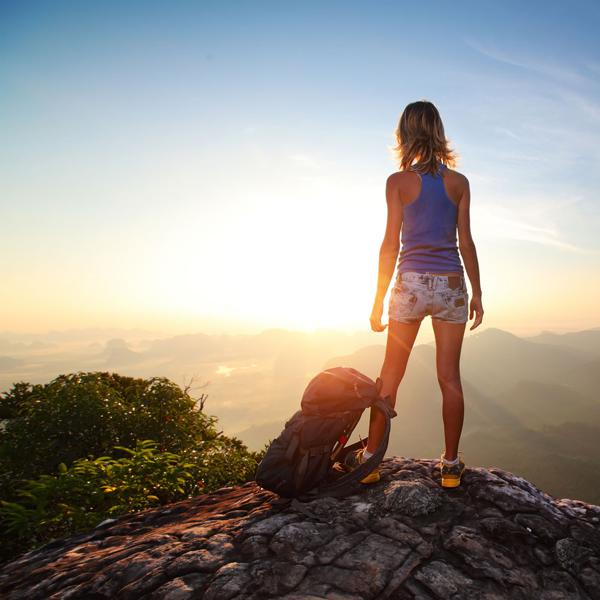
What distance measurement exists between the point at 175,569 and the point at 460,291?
346cm

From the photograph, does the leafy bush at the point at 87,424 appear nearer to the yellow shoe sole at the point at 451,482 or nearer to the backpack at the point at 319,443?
the backpack at the point at 319,443

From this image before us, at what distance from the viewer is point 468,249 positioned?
414 centimetres

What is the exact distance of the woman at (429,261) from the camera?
395 centimetres

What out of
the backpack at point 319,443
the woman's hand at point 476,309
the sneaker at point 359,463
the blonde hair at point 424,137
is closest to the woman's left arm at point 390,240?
the blonde hair at point 424,137

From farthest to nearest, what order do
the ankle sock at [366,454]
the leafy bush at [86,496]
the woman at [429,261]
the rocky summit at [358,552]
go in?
the leafy bush at [86,496], the ankle sock at [366,454], the woman at [429,261], the rocky summit at [358,552]

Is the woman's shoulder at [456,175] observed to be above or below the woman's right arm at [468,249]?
above

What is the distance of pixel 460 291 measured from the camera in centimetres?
397

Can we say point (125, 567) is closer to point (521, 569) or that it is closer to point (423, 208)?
point (521, 569)

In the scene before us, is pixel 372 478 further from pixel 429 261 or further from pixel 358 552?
pixel 429 261

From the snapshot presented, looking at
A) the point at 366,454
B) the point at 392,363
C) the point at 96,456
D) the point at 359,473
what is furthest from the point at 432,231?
the point at 96,456

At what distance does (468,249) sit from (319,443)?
248 centimetres

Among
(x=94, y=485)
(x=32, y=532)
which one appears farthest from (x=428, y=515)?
(x=32, y=532)

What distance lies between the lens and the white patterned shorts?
12.8ft

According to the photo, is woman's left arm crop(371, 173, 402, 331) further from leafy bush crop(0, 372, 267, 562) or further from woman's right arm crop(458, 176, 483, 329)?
leafy bush crop(0, 372, 267, 562)
